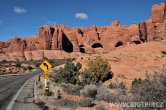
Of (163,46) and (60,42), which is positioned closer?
(163,46)

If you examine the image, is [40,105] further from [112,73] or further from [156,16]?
[156,16]

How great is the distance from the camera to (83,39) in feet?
491

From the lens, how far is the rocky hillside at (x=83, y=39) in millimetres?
119688

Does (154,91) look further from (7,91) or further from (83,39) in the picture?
(83,39)

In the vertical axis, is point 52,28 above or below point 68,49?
above

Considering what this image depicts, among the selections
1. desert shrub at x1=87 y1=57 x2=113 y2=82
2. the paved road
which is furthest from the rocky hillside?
the paved road

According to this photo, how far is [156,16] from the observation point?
118m

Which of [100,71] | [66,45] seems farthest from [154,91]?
[66,45]

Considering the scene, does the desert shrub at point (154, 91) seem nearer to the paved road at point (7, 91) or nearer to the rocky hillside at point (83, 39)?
the paved road at point (7, 91)

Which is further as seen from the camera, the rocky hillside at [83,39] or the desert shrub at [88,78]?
the rocky hillside at [83,39]

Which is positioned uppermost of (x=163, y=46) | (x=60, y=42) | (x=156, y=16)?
(x=156, y=16)

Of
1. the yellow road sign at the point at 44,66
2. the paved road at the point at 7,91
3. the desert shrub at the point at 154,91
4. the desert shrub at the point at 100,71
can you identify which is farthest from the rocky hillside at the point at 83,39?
the desert shrub at the point at 154,91

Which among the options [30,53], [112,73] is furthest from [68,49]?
[112,73]

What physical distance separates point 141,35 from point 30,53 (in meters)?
53.2
